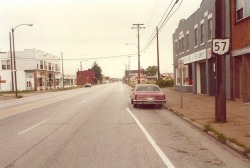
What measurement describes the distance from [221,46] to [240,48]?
31.7 ft

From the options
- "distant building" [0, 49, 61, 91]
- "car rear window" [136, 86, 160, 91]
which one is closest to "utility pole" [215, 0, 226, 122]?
"car rear window" [136, 86, 160, 91]

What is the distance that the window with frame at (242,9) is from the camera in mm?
21062

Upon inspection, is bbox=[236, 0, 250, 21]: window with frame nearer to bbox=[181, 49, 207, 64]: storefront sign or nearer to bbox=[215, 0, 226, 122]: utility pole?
bbox=[181, 49, 207, 64]: storefront sign

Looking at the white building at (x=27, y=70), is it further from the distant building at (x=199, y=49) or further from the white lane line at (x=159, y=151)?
the white lane line at (x=159, y=151)

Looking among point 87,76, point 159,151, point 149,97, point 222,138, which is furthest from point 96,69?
point 159,151

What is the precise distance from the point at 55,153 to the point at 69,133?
3.36 m

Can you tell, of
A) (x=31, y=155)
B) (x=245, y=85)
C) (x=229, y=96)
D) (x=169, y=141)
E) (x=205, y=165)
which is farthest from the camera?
(x=229, y=96)

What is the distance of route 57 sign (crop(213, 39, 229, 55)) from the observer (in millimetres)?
13312

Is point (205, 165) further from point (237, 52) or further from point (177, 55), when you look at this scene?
point (177, 55)

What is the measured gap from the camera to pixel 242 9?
22141 mm

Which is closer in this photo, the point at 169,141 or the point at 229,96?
the point at 169,141

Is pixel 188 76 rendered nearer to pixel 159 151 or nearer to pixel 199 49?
pixel 199 49

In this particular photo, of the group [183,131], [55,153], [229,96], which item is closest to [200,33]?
[229,96]

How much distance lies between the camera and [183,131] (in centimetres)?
1259
